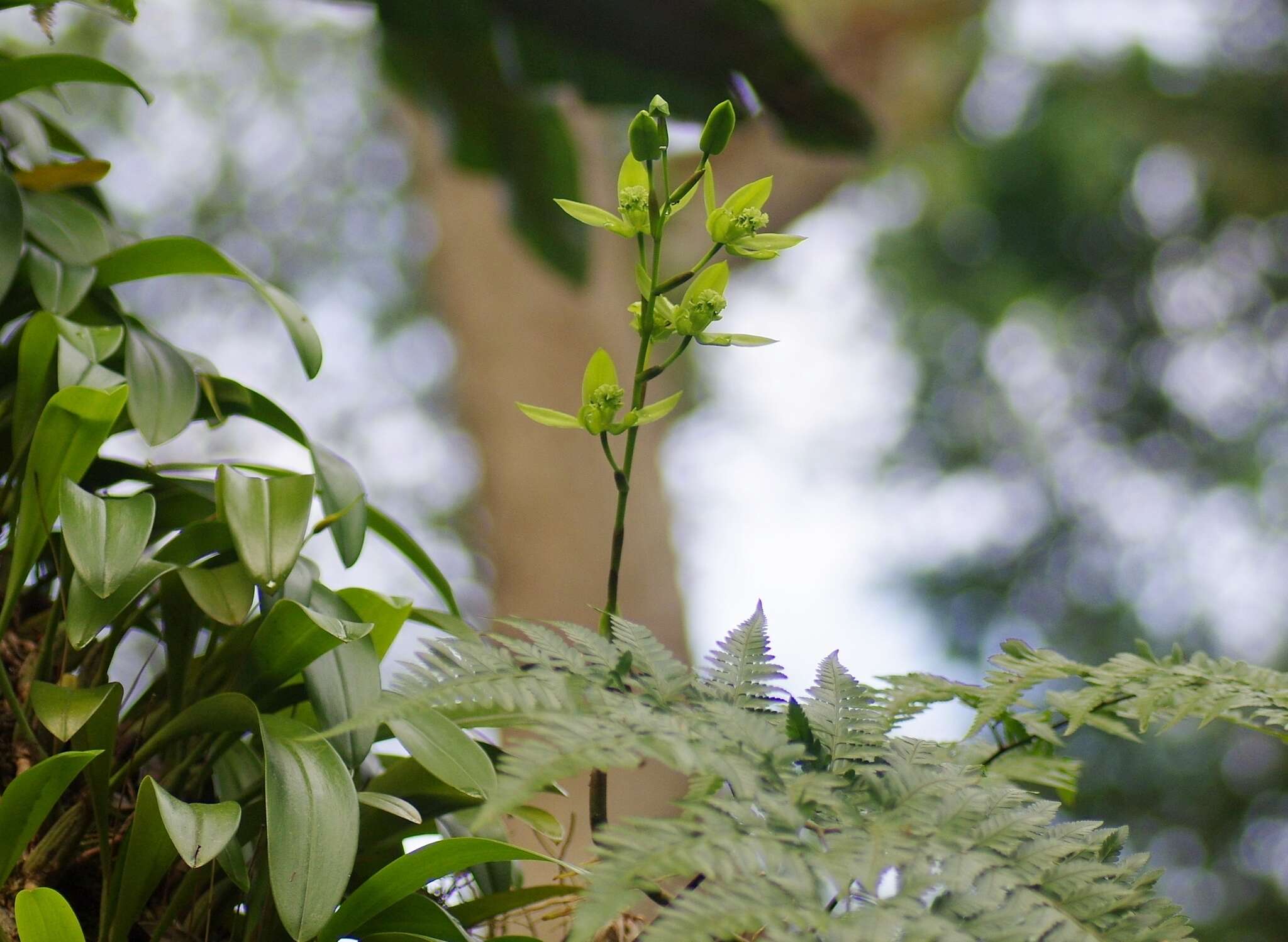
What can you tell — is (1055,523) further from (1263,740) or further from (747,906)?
(747,906)

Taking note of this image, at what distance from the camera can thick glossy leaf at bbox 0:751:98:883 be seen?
37cm

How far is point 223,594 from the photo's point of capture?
45 centimetres

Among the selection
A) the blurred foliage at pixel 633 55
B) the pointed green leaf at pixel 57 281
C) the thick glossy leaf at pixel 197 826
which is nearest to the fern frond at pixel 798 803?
the thick glossy leaf at pixel 197 826

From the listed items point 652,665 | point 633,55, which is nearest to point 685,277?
point 652,665

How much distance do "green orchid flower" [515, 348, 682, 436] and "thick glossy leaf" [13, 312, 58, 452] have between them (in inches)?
11.6

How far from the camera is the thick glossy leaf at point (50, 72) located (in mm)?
556

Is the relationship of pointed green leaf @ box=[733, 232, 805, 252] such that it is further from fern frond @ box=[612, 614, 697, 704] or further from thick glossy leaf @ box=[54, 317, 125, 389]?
thick glossy leaf @ box=[54, 317, 125, 389]

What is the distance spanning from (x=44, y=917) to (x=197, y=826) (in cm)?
6

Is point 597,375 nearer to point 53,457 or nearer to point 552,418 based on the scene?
point 552,418

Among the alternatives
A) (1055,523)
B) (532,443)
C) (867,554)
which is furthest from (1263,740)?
(532,443)

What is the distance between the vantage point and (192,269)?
1.97 ft

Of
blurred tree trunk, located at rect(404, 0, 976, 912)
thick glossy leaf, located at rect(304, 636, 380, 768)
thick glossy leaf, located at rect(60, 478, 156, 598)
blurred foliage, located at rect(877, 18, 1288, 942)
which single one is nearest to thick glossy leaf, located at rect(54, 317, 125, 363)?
thick glossy leaf, located at rect(60, 478, 156, 598)

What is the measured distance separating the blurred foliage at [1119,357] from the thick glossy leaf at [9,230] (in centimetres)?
337

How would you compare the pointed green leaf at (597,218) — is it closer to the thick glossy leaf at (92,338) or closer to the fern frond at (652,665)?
the fern frond at (652,665)
